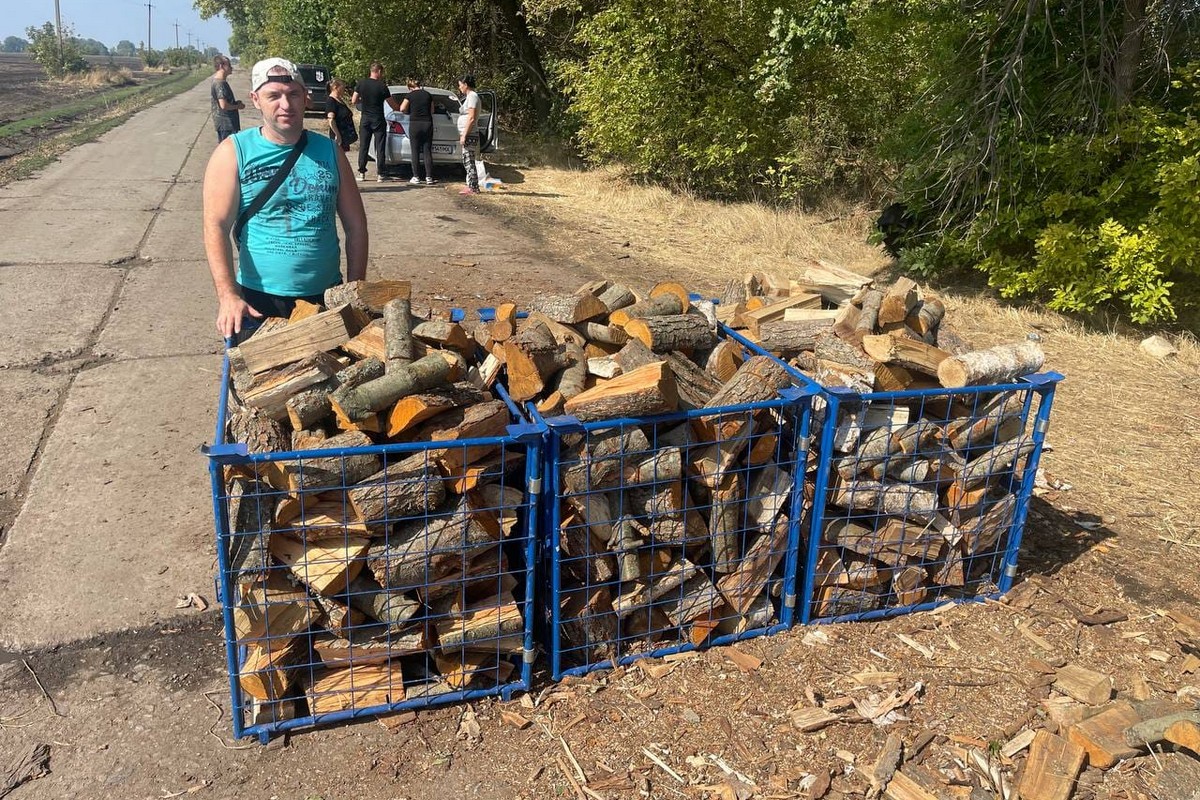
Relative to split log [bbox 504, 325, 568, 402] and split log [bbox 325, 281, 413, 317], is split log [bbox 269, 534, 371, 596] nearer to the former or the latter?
split log [bbox 504, 325, 568, 402]

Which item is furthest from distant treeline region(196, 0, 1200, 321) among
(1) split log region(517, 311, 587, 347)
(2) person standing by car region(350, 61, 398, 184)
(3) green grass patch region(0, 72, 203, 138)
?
(3) green grass patch region(0, 72, 203, 138)

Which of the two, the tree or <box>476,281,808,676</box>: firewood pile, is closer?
<box>476,281,808,676</box>: firewood pile

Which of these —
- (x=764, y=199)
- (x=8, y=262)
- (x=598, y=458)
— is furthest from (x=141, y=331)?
(x=764, y=199)

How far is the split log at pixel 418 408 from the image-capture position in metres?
2.73

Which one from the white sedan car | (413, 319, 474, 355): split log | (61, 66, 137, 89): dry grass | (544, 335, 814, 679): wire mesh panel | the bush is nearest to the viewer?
(544, 335, 814, 679): wire mesh panel

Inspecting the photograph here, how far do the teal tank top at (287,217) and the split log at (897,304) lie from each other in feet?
8.09

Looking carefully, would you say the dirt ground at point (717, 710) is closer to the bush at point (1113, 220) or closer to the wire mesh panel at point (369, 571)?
the wire mesh panel at point (369, 571)

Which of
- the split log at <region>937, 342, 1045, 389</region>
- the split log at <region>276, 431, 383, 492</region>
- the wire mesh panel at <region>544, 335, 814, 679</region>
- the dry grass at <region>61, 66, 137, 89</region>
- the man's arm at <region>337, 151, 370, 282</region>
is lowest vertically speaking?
the wire mesh panel at <region>544, 335, 814, 679</region>

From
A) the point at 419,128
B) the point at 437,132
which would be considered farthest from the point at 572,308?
the point at 437,132

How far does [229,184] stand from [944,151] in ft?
23.7

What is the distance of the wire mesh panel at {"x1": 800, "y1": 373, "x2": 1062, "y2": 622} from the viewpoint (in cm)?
333

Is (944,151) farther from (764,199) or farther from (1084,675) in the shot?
(1084,675)

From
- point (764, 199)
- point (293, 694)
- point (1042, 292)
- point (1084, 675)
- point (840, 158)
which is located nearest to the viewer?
point (293, 694)

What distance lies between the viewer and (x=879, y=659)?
3.31 meters
